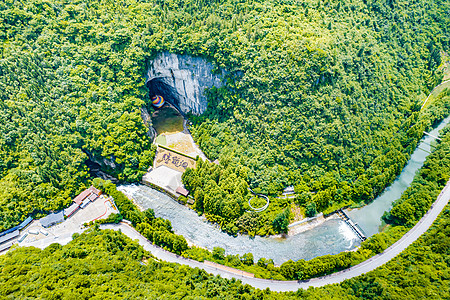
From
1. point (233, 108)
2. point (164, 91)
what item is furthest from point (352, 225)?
point (164, 91)

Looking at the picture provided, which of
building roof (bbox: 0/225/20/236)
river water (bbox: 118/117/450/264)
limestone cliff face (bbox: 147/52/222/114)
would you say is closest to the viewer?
building roof (bbox: 0/225/20/236)

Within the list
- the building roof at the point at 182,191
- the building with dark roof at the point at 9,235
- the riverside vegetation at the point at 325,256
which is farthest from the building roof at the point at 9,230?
the building roof at the point at 182,191

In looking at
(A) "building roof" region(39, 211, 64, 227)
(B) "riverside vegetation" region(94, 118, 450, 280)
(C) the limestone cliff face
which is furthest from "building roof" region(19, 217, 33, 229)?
(C) the limestone cliff face

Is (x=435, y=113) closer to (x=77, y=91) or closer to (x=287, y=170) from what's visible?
(x=287, y=170)

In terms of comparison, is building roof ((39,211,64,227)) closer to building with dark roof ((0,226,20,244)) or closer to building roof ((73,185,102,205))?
building roof ((73,185,102,205))

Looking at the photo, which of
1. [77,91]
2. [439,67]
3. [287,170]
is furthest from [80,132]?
[439,67]

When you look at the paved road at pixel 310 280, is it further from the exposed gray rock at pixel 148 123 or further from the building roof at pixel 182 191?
the exposed gray rock at pixel 148 123
